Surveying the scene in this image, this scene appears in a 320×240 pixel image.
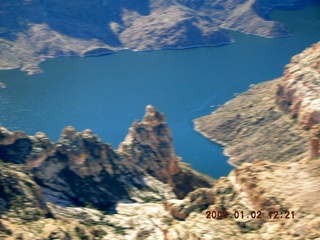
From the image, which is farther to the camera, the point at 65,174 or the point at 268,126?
the point at 268,126

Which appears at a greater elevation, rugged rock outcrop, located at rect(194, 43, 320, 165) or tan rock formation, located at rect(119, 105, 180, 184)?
rugged rock outcrop, located at rect(194, 43, 320, 165)

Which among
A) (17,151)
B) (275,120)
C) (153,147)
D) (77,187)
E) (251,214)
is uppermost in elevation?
(275,120)

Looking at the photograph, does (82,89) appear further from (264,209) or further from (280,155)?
(264,209)

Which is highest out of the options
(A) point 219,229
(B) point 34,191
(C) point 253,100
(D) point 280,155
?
(C) point 253,100

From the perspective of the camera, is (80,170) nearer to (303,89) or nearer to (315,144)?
(315,144)

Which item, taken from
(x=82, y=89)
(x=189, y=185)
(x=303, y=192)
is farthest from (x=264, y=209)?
(x=82, y=89)

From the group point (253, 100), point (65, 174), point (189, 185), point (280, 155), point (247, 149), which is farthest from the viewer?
point (253, 100)

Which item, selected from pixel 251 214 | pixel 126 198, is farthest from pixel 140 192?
pixel 251 214

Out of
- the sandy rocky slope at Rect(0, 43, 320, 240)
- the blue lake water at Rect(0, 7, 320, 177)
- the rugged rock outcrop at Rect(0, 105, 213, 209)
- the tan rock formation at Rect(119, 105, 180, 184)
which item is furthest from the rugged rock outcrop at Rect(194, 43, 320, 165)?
the rugged rock outcrop at Rect(0, 105, 213, 209)

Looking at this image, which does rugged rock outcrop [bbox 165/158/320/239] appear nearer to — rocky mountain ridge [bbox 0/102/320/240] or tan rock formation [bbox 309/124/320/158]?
rocky mountain ridge [bbox 0/102/320/240]
